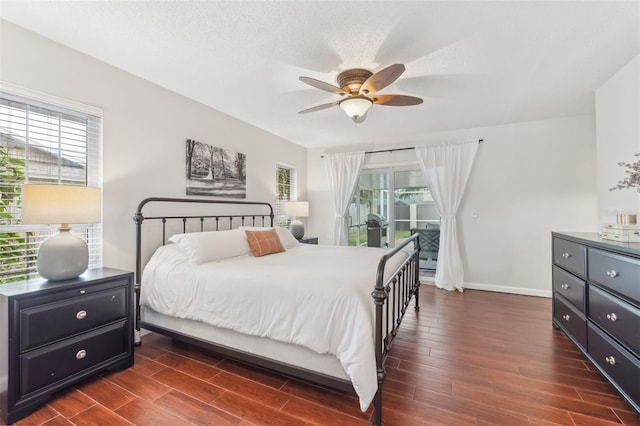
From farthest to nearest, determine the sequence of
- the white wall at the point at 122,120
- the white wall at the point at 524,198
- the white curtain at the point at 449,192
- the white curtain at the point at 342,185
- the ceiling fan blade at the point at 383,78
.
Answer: the white curtain at the point at 342,185, the white curtain at the point at 449,192, the white wall at the point at 524,198, the white wall at the point at 122,120, the ceiling fan blade at the point at 383,78

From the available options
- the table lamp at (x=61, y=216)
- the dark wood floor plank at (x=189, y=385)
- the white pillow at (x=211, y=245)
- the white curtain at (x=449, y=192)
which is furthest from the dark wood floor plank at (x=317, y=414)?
the white curtain at (x=449, y=192)

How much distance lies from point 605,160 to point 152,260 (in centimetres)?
443

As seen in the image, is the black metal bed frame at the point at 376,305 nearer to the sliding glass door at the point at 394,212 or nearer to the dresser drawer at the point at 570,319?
the dresser drawer at the point at 570,319

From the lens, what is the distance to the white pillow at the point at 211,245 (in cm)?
254

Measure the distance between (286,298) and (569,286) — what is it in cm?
248

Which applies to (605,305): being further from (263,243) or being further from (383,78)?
(263,243)

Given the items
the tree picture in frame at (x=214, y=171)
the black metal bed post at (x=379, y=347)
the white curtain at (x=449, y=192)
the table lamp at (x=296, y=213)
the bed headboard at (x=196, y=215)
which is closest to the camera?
the black metal bed post at (x=379, y=347)

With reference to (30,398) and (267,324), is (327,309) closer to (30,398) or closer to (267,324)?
(267,324)

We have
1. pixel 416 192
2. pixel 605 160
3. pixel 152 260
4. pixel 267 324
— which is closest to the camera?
pixel 267 324

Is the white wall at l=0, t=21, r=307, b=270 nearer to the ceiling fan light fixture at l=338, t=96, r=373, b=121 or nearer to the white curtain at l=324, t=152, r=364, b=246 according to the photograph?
the ceiling fan light fixture at l=338, t=96, r=373, b=121

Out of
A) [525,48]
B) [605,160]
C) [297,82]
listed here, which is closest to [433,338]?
[605,160]

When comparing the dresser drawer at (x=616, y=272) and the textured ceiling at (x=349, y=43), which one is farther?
the textured ceiling at (x=349, y=43)

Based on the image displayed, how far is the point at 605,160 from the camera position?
278cm

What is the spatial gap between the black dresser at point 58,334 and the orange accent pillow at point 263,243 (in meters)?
1.09
